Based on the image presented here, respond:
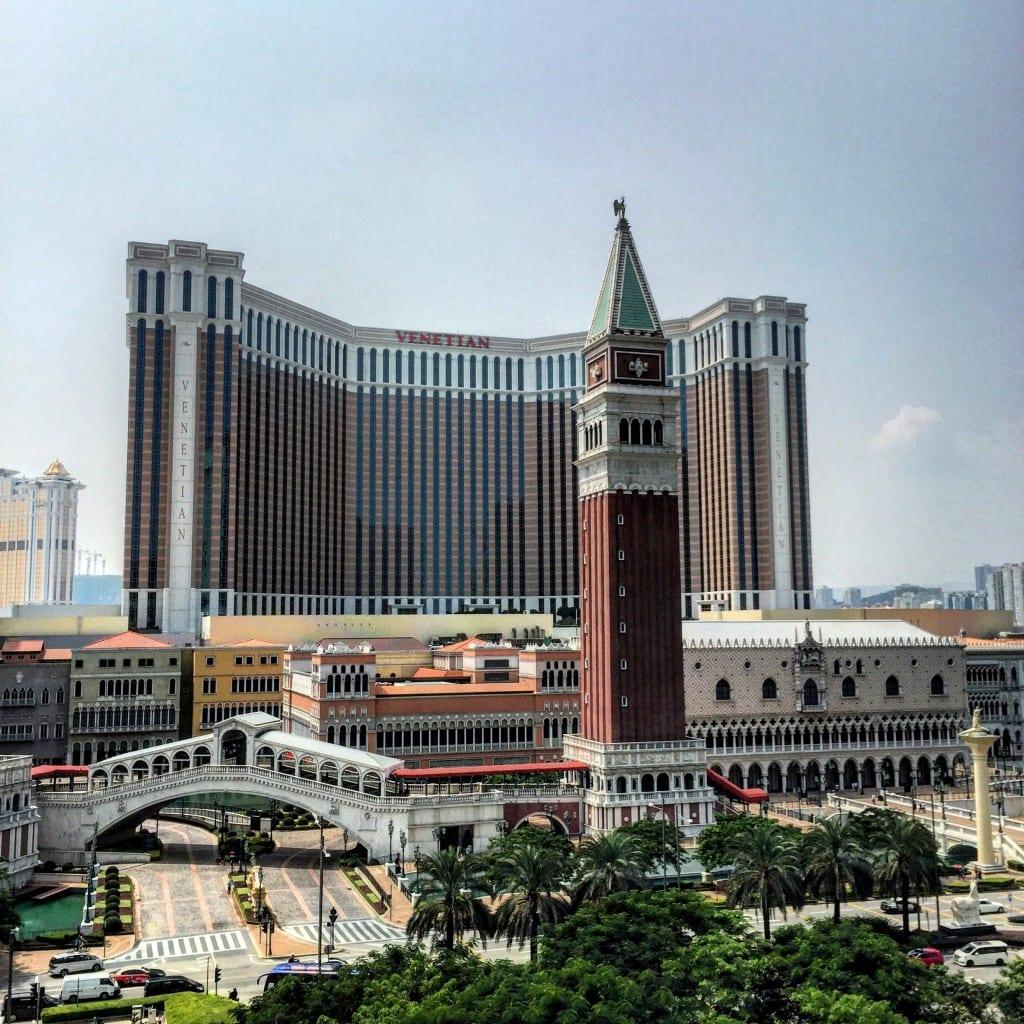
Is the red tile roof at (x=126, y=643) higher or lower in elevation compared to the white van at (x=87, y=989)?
higher

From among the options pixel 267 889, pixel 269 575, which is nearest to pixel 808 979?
pixel 267 889

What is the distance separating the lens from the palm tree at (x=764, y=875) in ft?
207

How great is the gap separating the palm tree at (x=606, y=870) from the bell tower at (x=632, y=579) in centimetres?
3051

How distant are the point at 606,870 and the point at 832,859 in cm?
1439

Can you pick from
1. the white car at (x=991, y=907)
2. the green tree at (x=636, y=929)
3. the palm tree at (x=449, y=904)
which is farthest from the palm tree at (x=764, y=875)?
the white car at (x=991, y=907)

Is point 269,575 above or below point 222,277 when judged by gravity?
below

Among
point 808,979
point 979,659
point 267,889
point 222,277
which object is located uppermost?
point 222,277

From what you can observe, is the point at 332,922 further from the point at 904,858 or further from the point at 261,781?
the point at 904,858

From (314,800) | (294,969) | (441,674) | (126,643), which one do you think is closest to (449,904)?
(294,969)

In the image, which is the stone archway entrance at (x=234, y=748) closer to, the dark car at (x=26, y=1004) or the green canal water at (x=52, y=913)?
the green canal water at (x=52, y=913)

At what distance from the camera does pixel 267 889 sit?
8262 cm

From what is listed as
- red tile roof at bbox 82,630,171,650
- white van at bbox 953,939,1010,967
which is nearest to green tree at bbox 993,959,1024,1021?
white van at bbox 953,939,1010,967

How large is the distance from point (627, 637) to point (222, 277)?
98.6 metres

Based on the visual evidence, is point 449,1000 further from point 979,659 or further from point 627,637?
point 979,659
